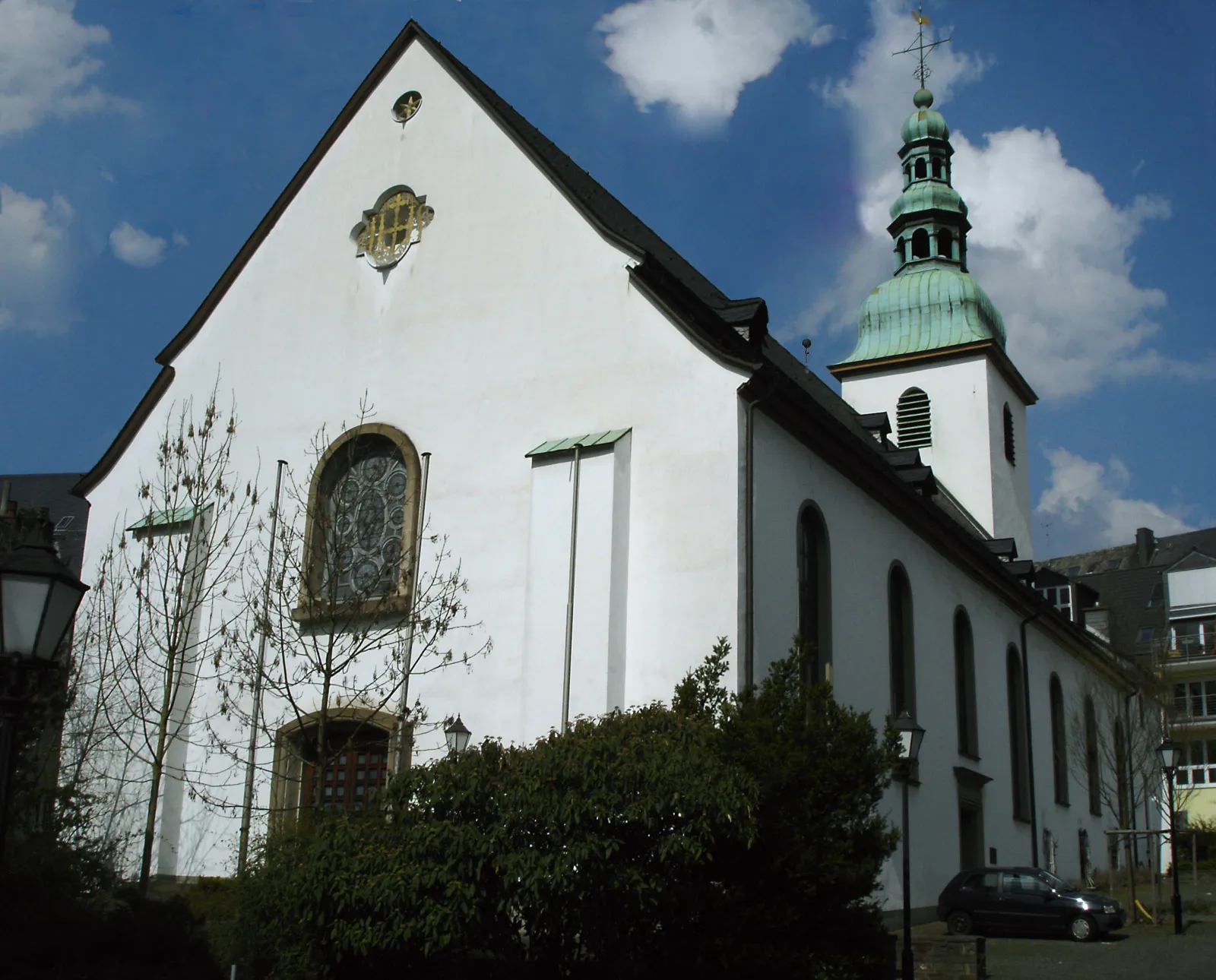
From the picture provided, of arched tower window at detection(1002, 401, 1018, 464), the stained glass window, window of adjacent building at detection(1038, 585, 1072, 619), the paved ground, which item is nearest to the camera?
the paved ground

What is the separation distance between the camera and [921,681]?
2259cm

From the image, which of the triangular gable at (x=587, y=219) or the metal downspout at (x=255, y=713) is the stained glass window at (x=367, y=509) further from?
the triangular gable at (x=587, y=219)

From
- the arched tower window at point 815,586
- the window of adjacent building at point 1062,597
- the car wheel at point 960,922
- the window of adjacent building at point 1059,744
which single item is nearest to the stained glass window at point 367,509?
the arched tower window at point 815,586

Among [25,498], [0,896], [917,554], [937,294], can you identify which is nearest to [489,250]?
[917,554]

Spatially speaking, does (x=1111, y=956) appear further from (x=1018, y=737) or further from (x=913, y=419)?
(x=913, y=419)

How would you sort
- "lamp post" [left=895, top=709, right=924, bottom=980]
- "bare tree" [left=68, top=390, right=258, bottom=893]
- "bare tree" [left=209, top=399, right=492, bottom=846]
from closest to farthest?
"lamp post" [left=895, top=709, right=924, bottom=980] < "bare tree" [left=209, top=399, right=492, bottom=846] < "bare tree" [left=68, top=390, right=258, bottom=893]

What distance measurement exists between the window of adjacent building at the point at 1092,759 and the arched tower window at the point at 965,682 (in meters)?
8.41

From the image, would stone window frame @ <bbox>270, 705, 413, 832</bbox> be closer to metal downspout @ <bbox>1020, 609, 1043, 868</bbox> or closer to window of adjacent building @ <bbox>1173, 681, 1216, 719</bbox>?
Answer: metal downspout @ <bbox>1020, 609, 1043, 868</bbox>

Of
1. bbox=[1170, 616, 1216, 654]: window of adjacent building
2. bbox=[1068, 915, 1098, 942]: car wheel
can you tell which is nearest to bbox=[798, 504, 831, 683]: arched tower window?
bbox=[1068, 915, 1098, 942]: car wheel

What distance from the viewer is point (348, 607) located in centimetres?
1639

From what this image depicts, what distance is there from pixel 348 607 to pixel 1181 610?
4716cm

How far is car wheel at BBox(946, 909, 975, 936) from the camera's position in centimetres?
2062

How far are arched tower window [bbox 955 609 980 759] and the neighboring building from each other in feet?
46.6

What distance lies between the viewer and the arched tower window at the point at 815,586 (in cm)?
1833
